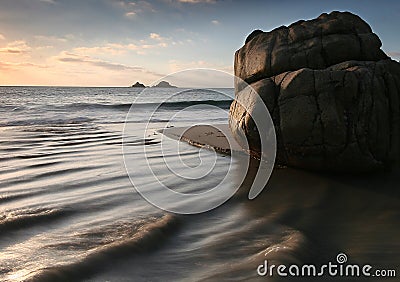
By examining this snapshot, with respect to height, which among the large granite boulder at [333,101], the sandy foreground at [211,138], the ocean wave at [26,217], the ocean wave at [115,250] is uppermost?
the large granite boulder at [333,101]

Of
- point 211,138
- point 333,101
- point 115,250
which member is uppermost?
point 333,101

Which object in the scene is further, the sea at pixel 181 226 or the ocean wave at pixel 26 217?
the ocean wave at pixel 26 217

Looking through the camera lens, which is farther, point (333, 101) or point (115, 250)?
point (333, 101)

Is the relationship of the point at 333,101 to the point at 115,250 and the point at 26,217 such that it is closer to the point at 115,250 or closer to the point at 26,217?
the point at 115,250

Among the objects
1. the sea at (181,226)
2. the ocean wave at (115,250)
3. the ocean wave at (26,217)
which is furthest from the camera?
the ocean wave at (26,217)

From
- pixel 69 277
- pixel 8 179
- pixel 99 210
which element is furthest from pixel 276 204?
pixel 8 179

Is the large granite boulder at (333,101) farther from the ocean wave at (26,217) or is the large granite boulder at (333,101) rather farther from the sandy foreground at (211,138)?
the ocean wave at (26,217)

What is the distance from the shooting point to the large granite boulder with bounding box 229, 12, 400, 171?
5164mm

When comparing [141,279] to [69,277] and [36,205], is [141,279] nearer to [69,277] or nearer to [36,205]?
[69,277]

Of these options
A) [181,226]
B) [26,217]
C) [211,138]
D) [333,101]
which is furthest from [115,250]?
[211,138]

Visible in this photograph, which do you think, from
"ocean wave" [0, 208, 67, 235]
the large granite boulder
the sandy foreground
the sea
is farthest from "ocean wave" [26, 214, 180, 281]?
the sandy foreground

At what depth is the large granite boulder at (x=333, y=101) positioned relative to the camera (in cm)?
516

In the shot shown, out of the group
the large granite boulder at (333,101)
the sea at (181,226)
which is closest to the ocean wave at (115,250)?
the sea at (181,226)

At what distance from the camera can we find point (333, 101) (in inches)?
205
